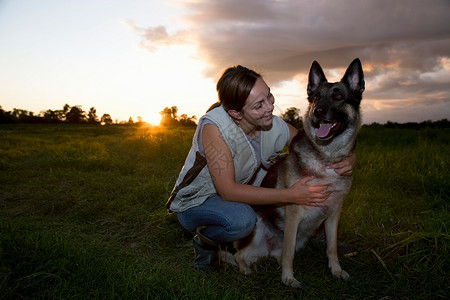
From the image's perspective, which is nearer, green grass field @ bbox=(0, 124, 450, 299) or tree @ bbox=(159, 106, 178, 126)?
green grass field @ bbox=(0, 124, 450, 299)

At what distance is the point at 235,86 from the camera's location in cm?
249

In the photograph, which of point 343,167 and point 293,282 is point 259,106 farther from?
point 293,282

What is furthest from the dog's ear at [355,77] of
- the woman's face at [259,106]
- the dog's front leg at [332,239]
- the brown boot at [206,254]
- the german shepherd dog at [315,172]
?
the brown boot at [206,254]

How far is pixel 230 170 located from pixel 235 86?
0.71 metres

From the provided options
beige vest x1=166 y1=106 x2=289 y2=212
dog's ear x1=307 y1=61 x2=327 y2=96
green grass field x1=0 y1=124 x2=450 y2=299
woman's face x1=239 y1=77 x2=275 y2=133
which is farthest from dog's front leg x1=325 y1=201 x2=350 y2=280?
dog's ear x1=307 y1=61 x2=327 y2=96

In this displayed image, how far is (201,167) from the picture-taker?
2.65 meters

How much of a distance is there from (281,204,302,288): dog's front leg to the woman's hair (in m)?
1.01

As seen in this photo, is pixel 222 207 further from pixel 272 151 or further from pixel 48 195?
pixel 48 195

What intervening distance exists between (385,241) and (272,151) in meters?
1.43

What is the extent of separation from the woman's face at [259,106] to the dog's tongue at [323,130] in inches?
17.2

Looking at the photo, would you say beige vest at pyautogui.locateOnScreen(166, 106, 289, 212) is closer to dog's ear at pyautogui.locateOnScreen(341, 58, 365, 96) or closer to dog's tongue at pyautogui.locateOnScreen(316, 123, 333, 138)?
dog's tongue at pyautogui.locateOnScreen(316, 123, 333, 138)

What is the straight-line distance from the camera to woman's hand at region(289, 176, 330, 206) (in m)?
2.38

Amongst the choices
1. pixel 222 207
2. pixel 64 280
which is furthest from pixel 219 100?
pixel 64 280

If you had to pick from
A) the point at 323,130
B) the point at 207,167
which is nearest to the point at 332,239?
the point at 323,130
